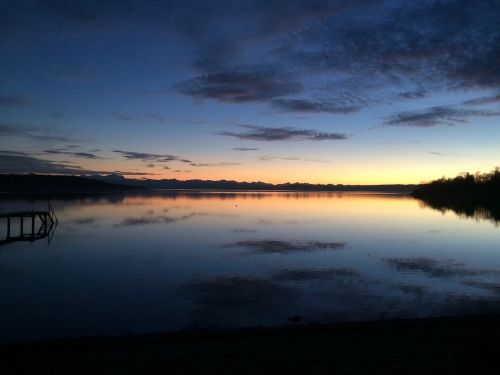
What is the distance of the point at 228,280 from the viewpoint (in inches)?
691

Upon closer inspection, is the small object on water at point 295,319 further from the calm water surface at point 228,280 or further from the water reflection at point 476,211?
the water reflection at point 476,211

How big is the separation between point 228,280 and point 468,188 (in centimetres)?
14959

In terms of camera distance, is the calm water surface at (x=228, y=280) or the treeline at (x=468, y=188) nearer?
the calm water surface at (x=228, y=280)

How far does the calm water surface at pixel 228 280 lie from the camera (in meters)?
12.4

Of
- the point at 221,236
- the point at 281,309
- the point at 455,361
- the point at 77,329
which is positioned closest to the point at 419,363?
the point at 455,361

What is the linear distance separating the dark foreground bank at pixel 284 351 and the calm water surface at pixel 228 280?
6.85 feet

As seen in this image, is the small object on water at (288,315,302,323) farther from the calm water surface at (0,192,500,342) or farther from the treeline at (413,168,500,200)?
the treeline at (413,168,500,200)

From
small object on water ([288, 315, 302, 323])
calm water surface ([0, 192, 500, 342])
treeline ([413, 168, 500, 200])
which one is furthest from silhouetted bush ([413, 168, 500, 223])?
small object on water ([288, 315, 302, 323])

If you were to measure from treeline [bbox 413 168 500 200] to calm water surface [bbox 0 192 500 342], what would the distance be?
10811 cm

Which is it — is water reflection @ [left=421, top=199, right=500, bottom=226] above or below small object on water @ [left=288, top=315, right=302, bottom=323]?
above

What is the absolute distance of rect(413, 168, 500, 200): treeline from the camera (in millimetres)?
121250

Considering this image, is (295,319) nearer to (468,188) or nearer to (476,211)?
(476,211)

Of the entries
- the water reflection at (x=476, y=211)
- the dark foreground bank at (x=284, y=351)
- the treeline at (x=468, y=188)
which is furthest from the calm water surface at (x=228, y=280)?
the treeline at (x=468, y=188)

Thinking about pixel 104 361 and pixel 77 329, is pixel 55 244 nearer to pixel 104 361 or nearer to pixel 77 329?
pixel 77 329
